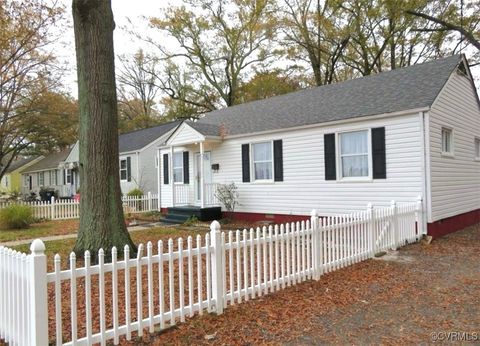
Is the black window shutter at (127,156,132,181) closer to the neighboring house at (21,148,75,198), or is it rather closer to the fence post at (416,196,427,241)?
the neighboring house at (21,148,75,198)

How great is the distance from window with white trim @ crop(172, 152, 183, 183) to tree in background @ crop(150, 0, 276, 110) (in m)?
16.3

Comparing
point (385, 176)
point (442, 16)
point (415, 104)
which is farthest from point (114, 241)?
point (442, 16)

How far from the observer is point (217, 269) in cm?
462

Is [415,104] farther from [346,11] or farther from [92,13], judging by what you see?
[346,11]

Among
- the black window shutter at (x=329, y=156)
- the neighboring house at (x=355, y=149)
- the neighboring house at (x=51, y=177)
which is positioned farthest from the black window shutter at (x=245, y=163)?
→ the neighboring house at (x=51, y=177)

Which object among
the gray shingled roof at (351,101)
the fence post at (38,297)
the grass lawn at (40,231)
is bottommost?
the grass lawn at (40,231)

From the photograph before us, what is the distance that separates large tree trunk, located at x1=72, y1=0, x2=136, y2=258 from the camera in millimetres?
6461

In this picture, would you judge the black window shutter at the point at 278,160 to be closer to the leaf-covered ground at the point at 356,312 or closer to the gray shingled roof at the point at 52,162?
the leaf-covered ground at the point at 356,312

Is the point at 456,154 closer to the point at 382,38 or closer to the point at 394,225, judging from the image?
the point at 394,225

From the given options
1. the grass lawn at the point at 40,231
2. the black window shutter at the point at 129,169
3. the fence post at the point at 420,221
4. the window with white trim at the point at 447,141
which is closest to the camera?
the fence post at the point at 420,221

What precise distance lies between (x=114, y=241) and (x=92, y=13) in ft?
13.5

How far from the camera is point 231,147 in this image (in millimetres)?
14352

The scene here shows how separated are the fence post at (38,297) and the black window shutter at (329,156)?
9.29 meters

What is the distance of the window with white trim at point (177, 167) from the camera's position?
16.5 metres
